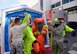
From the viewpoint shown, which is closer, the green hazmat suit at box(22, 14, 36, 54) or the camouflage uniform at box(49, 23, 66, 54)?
the green hazmat suit at box(22, 14, 36, 54)

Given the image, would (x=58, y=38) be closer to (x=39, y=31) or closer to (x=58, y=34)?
(x=58, y=34)

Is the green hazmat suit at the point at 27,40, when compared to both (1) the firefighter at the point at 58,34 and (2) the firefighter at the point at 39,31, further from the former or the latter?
(1) the firefighter at the point at 58,34

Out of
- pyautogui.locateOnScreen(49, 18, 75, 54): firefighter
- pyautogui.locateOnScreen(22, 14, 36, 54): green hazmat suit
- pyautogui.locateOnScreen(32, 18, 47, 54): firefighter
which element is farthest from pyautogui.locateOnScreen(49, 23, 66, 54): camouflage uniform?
pyautogui.locateOnScreen(22, 14, 36, 54): green hazmat suit

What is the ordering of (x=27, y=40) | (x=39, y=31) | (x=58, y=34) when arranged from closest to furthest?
1. (x=27, y=40)
2. (x=39, y=31)
3. (x=58, y=34)

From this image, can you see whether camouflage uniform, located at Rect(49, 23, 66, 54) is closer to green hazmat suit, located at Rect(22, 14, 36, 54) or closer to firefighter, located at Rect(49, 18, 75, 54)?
firefighter, located at Rect(49, 18, 75, 54)

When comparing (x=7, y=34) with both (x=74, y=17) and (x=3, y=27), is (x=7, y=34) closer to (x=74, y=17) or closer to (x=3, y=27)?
(x=3, y=27)

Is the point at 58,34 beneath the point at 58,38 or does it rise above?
above

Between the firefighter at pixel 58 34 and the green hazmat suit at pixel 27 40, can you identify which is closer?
the green hazmat suit at pixel 27 40

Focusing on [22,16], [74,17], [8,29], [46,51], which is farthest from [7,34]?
[74,17]

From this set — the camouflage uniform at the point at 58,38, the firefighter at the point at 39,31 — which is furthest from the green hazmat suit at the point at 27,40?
the camouflage uniform at the point at 58,38

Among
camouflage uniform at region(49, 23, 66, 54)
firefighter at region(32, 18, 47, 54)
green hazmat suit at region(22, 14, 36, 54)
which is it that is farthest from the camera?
camouflage uniform at region(49, 23, 66, 54)

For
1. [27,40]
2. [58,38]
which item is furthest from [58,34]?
[27,40]

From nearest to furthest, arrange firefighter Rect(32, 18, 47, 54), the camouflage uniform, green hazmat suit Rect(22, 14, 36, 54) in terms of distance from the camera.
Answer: green hazmat suit Rect(22, 14, 36, 54) → firefighter Rect(32, 18, 47, 54) → the camouflage uniform

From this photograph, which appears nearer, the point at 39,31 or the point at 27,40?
the point at 27,40
